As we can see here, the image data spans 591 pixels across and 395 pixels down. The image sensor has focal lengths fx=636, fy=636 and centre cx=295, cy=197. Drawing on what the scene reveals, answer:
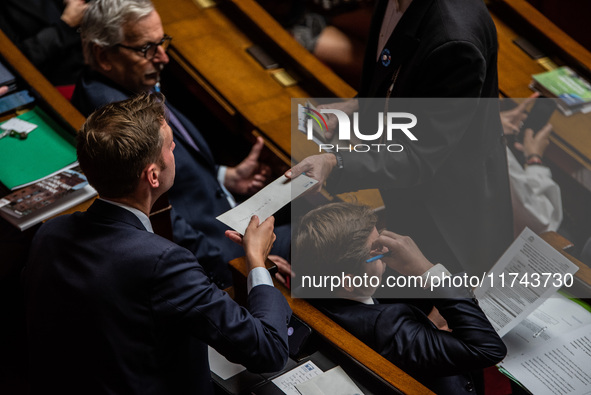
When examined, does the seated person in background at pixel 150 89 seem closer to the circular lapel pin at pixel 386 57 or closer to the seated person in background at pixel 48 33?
the seated person in background at pixel 48 33

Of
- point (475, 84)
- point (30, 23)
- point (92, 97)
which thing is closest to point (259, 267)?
point (475, 84)

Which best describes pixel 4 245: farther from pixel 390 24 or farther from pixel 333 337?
pixel 390 24

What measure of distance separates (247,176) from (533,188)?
125 cm

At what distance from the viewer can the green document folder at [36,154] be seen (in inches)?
95.3

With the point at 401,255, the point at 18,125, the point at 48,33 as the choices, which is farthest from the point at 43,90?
the point at 401,255

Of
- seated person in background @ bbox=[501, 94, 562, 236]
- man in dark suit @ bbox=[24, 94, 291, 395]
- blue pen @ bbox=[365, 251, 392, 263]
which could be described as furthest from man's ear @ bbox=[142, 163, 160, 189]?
seated person in background @ bbox=[501, 94, 562, 236]

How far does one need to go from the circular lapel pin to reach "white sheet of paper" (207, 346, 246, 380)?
1.00 meters

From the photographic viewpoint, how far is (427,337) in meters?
1.78

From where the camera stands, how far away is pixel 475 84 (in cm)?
174

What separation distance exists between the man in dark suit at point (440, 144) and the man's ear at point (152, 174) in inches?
16.5

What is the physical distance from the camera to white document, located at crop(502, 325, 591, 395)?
1859 millimetres

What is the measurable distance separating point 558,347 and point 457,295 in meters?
0.41

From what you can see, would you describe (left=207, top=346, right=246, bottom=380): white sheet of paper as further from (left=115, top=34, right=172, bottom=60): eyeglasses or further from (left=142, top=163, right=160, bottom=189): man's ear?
(left=115, top=34, right=172, bottom=60): eyeglasses

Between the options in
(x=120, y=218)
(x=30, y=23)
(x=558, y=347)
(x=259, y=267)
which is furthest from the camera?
(x=30, y=23)
